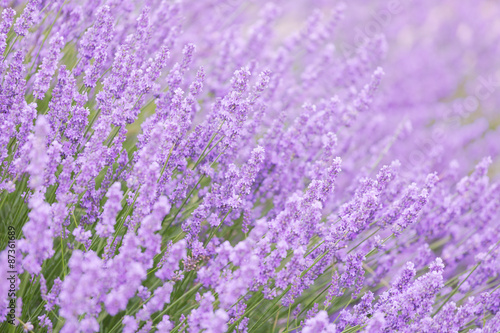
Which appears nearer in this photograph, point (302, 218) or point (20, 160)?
point (20, 160)

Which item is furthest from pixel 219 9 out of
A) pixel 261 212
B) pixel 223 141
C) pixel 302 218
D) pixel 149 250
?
pixel 149 250

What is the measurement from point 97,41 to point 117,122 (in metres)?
0.49

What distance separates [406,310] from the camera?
176 centimetres

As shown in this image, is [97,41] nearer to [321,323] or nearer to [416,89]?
[321,323]

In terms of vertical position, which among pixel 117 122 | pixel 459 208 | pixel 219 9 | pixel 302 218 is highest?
pixel 219 9

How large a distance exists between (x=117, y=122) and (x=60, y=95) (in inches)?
11.9

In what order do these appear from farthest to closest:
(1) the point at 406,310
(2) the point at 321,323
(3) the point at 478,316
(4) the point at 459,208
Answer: (4) the point at 459,208, (3) the point at 478,316, (1) the point at 406,310, (2) the point at 321,323

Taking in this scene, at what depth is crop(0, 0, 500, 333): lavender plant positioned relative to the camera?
4.80 feet

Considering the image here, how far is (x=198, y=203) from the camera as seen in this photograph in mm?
2367

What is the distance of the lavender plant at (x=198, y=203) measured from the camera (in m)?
1.46

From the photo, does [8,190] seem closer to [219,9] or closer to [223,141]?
[223,141]

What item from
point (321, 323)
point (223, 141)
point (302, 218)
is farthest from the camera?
point (223, 141)

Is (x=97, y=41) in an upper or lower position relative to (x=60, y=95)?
upper

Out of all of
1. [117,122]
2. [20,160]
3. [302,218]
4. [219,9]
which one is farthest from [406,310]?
[219,9]
